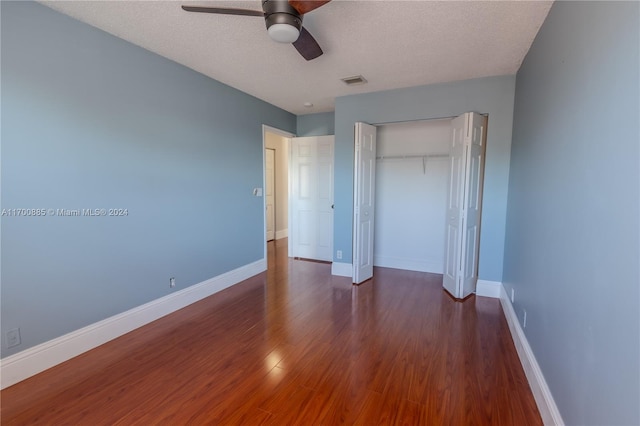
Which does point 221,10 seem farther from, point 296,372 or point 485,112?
point 485,112

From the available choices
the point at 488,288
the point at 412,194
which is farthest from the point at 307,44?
the point at 488,288

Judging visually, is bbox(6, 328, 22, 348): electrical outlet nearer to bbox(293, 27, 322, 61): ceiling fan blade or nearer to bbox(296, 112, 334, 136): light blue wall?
bbox(293, 27, 322, 61): ceiling fan blade

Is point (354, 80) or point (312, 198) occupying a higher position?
point (354, 80)

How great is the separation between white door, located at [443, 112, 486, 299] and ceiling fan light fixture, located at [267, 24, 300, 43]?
2260mm

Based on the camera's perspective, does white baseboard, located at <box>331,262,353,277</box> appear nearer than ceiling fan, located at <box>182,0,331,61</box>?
No

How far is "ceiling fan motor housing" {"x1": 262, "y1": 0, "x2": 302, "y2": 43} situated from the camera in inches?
67.1

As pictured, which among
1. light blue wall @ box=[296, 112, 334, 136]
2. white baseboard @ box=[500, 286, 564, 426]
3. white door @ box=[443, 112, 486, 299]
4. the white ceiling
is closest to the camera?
white baseboard @ box=[500, 286, 564, 426]

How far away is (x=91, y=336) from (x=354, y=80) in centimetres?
359

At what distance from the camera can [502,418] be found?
5.48 feet

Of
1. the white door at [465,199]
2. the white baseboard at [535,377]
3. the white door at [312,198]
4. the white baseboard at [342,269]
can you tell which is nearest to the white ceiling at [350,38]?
the white door at [465,199]

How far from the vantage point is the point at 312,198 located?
521 centimetres

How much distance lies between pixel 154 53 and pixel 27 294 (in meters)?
2.27

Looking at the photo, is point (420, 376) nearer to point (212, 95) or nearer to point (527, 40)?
point (527, 40)

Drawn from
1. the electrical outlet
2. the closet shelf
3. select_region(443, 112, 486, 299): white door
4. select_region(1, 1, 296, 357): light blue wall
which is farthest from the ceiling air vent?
the electrical outlet
